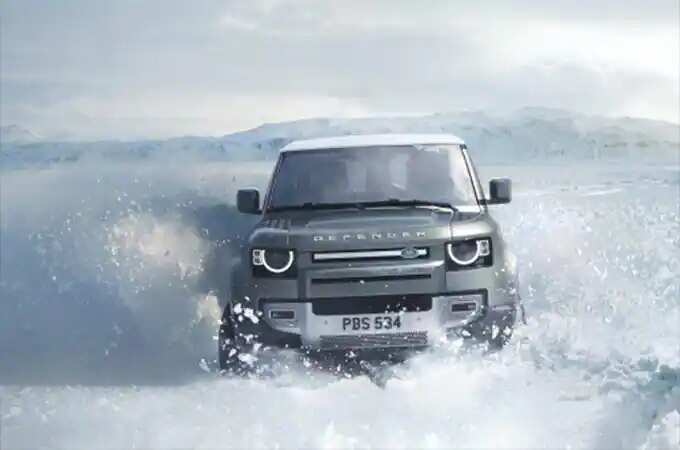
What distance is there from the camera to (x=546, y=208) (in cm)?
1812

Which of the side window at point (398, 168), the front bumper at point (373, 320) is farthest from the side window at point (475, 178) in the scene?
the front bumper at point (373, 320)

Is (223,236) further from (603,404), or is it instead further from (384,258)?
(603,404)

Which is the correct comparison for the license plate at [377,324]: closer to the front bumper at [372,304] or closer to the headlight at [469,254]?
the front bumper at [372,304]

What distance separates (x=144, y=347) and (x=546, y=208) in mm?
10654

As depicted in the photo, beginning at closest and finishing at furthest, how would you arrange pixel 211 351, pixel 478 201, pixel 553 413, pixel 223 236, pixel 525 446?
pixel 525 446
pixel 553 413
pixel 478 201
pixel 211 351
pixel 223 236

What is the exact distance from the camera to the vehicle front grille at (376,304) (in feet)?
20.7

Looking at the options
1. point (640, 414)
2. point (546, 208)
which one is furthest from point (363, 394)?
point (546, 208)

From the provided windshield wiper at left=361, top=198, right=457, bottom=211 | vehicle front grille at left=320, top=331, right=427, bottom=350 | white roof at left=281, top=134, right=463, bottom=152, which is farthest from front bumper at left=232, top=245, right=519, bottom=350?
white roof at left=281, top=134, right=463, bottom=152

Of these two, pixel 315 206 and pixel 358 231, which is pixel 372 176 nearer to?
pixel 315 206

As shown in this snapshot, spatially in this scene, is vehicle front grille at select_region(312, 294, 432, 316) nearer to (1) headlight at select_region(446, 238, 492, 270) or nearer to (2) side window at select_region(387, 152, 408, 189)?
(1) headlight at select_region(446, 238, 492, 270)

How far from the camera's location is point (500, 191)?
7488mm

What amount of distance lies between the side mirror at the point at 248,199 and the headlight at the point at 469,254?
1.53m

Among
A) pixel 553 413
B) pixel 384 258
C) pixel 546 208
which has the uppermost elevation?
pixel 384 258

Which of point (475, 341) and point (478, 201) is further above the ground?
point (478, 201)
